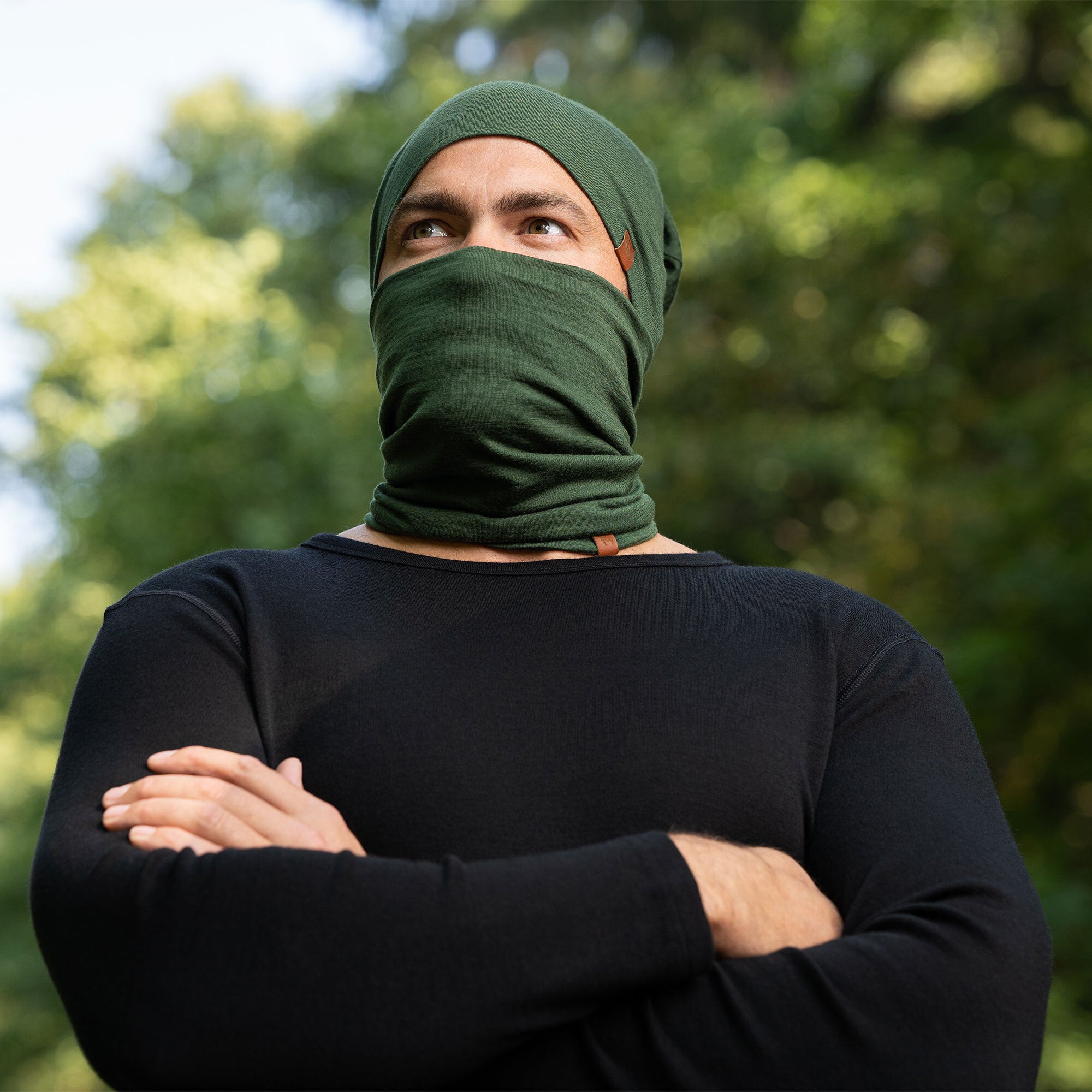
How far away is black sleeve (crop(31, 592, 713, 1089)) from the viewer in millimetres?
1248

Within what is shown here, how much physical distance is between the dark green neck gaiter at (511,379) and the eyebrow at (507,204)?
5 centimetres

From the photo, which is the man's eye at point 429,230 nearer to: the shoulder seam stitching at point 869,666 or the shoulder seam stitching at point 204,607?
the shoulder seam stitching at point 204,607

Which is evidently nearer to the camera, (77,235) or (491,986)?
(491,986)

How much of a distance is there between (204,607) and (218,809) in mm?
321

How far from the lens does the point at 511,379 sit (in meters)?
1.83

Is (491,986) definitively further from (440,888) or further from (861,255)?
(861,255)

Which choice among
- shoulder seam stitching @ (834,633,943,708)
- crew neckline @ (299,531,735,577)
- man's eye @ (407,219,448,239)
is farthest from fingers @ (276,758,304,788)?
man's eye @ (407,219,448,239)

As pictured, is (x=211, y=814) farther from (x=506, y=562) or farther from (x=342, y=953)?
(x=506, y=562)

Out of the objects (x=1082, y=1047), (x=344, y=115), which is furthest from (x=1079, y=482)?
(x=344, y=115)

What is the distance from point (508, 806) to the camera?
1.50 m

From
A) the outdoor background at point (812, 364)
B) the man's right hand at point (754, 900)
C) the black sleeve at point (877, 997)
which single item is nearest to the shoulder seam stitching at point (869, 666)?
the black sleeve at point (877, 997)

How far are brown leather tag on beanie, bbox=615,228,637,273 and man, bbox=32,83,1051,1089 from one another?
0.5 inches

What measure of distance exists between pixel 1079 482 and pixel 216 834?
774 centimetres

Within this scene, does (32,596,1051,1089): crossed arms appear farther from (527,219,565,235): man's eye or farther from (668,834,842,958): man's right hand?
(527,219,565,235): man's eye
